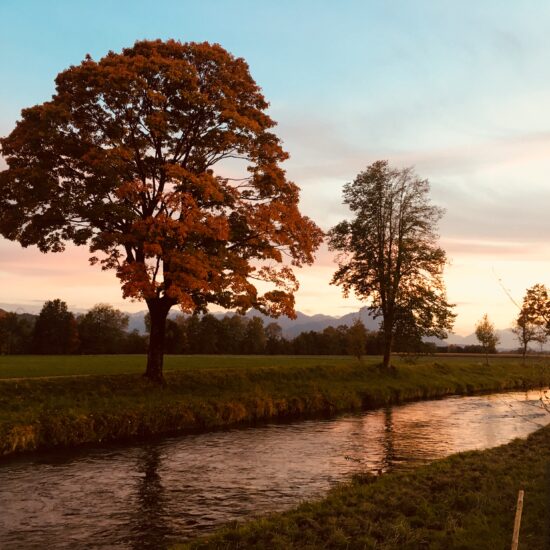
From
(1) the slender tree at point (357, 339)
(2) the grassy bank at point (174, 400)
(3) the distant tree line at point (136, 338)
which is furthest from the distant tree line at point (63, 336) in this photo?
(2) the grassy bank at point (174, 400)

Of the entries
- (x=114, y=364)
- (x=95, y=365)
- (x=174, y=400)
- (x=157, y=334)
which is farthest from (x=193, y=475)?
(x=114, y=364)

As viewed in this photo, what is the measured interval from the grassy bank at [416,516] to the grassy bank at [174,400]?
3485 mm

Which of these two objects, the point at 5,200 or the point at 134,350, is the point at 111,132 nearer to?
the point at 5,200

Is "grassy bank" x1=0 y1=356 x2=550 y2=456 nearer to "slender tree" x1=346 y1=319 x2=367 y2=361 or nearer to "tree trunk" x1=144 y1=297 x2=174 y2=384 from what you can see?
"tree trunk" x1=144 y1=297 x2=174 y2=384

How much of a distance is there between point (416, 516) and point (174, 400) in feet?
63.1

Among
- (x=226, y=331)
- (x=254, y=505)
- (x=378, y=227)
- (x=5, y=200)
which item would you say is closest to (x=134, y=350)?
(x=226, y=331)

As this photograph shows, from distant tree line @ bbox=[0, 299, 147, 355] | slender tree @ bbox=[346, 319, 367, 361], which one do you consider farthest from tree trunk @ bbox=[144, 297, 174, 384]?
distant tree line @ bbox=[0, 299, 147, 355]

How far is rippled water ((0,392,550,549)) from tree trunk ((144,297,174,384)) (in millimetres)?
7435

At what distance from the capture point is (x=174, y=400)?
95.5 ft

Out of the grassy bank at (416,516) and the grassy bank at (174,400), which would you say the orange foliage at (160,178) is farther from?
the grassy bank at (416,516)

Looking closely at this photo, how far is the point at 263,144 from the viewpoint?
32000 millimetres

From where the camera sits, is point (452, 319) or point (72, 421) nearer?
point (72, 421)

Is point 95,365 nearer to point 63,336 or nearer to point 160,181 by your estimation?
point 160,181

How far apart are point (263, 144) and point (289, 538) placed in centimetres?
2505
